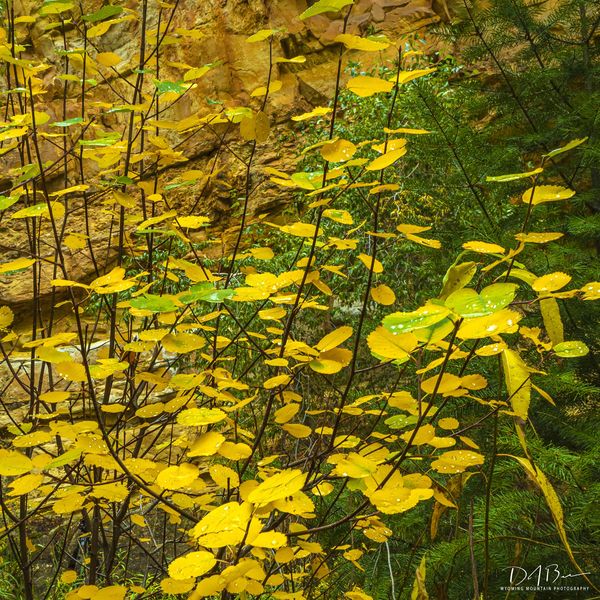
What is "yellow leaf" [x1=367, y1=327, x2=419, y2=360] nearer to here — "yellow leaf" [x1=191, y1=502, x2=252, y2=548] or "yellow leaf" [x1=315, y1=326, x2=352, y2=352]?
"yellow leaf" [x1=315, y1=326, x2=352, y2=352]

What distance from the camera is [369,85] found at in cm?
73

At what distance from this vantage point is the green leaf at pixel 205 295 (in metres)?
0.69

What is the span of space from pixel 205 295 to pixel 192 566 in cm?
34

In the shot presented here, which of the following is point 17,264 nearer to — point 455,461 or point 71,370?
point 71,370

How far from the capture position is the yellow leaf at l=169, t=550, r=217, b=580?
25.2 inches

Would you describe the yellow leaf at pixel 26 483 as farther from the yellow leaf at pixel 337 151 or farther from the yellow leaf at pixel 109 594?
the yellow leaf at pixel 337 151

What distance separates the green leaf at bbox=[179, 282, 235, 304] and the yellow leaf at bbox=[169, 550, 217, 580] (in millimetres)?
320

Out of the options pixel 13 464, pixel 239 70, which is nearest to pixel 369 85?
pixel 13 464

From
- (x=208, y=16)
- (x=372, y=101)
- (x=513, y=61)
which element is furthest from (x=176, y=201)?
(x=513, y=61)

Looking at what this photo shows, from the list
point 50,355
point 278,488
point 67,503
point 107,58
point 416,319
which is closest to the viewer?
point 416,319

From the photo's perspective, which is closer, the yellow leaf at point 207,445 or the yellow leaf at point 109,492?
the yellow leaf at point 207,445

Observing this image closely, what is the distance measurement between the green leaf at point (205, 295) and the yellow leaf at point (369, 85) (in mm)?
322
